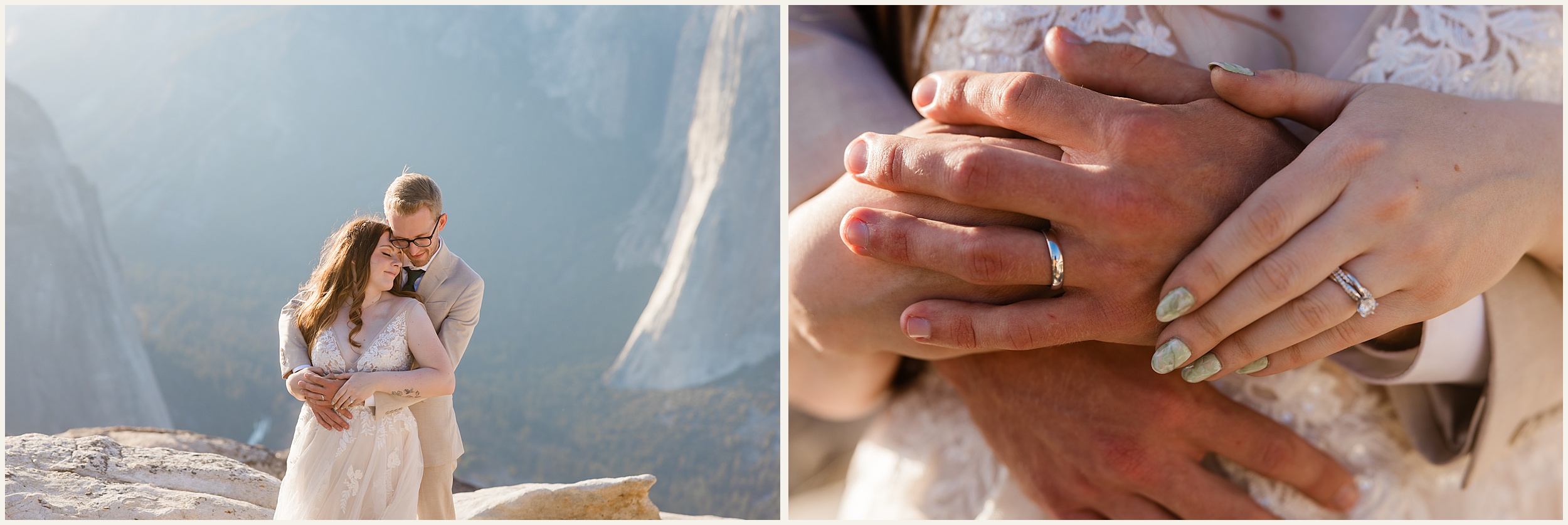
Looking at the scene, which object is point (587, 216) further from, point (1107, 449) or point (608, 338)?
point (1107, 449)

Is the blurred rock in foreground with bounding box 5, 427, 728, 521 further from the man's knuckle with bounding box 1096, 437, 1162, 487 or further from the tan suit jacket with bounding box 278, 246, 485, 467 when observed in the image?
the man's knuckle with bounding box 1096, 437, 1162, 487

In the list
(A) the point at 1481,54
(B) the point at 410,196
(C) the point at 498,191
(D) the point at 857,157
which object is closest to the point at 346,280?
(B) the point at 410,196

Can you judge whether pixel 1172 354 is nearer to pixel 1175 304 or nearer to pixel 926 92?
pixel 1175 304

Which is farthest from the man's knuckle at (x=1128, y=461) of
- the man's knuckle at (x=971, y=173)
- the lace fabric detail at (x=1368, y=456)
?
the man's knuckle at (x=971, y=173)

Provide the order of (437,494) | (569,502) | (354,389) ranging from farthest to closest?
(569,502)
(437,494)
(354,389)

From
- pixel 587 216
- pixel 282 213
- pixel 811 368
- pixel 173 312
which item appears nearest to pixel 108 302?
pixel 173 312

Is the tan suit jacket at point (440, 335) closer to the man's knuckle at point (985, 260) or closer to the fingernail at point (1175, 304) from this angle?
the man's knuckle at point (985, 260)
